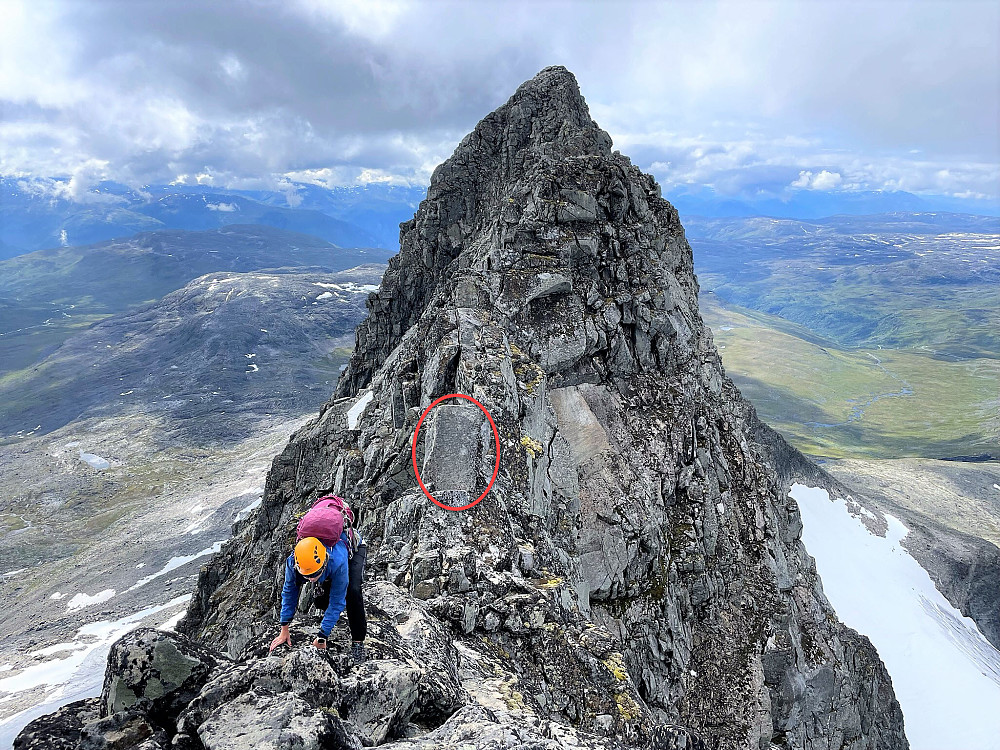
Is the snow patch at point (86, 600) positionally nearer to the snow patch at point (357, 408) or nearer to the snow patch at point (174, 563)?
the snow patch at point (174, 563)

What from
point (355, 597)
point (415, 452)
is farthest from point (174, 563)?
point (355, 597)

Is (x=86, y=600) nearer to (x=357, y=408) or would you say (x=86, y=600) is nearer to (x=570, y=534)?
(x=357, y=408)

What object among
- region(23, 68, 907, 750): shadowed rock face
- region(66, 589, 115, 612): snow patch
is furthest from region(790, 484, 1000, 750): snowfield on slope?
region(66, 589, 115, 612): snow patch

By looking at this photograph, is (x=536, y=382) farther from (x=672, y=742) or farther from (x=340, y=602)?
(x=340, y=602)

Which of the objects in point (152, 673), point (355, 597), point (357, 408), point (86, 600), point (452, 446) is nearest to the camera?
point (152, 673)

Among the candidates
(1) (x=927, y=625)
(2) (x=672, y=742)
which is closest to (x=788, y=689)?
(2) (x=672, y=742)

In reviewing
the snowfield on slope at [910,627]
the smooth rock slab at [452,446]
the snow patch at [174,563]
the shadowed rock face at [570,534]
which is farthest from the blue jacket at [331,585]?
the snow patch at [174,563]
